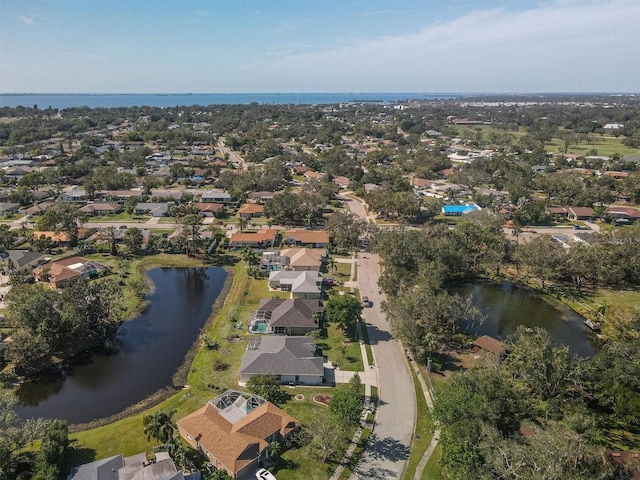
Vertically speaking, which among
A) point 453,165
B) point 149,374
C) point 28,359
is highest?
point 453,165

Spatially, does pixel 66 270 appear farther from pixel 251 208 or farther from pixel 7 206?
pixel 7 206

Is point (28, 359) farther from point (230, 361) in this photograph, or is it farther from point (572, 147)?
point (572, 147)

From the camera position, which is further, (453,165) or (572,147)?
(572,147)

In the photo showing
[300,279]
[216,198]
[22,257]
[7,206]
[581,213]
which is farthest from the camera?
[216,198]

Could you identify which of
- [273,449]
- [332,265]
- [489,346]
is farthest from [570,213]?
[273,449]

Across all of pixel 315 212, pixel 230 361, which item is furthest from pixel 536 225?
pixel 230 361

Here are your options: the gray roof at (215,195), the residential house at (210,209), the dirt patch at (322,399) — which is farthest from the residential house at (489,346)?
the gray roof at (215,195)

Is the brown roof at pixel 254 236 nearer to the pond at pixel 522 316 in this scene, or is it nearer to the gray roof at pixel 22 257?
the gray roof at pixel 22 257

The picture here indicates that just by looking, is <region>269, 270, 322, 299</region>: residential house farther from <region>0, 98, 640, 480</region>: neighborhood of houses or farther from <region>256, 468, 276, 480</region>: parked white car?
<region>256, 468, 276, 480</region>: parked white car
